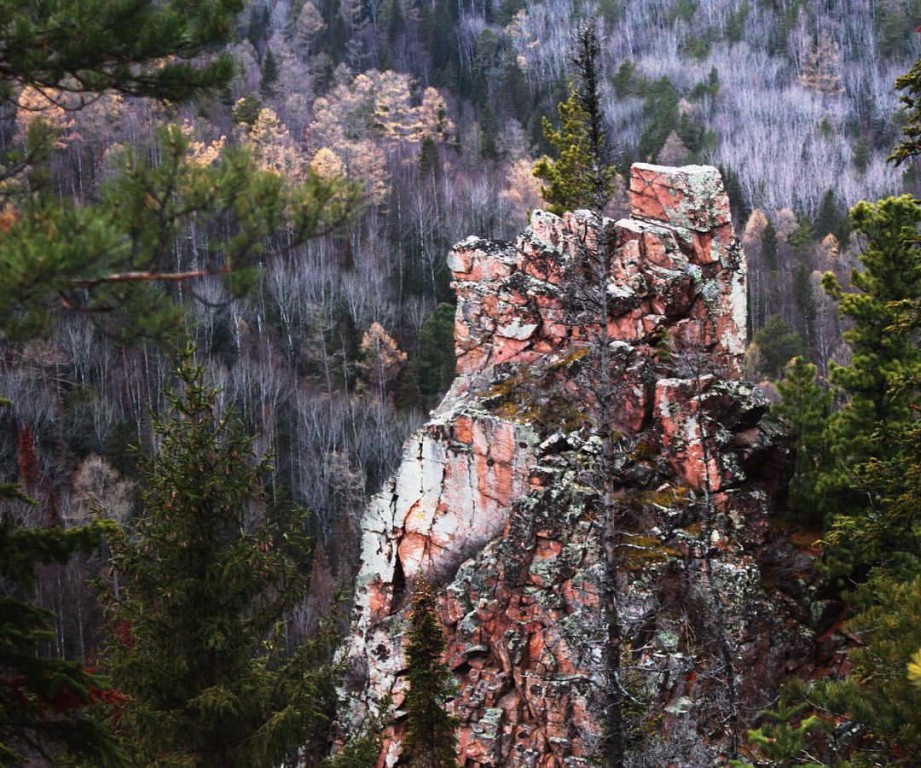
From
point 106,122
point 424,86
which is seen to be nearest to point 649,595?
point 106,122

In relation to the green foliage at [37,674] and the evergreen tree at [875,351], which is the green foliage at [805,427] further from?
the green foliage at [37,674]

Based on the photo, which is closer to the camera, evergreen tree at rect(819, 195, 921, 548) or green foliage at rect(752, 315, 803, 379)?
evergreen tree at rect(819, 195, 921, 548)

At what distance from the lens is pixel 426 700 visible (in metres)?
12.3

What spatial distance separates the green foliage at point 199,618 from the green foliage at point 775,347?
41.2 metres

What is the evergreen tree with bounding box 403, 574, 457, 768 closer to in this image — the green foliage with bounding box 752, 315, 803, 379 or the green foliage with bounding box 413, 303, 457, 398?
the green foliage with bounding box 413, 303, 457, 398

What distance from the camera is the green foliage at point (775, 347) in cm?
4875

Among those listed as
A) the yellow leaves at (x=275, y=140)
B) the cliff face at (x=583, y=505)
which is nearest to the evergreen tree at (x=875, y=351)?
the cliff face at (x=583, y=505)

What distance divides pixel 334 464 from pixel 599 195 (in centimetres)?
3829

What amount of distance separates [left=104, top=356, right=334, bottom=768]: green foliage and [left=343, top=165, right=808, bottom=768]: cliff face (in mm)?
5384

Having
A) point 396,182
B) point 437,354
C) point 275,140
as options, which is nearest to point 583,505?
point 437,354

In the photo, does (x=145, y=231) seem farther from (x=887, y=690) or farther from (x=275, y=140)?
(x=275, y=140)

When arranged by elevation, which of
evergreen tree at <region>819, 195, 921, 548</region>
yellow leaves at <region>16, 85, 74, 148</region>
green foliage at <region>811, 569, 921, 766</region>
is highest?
yellow leaves at <region>16, 85, 74, 148</region>

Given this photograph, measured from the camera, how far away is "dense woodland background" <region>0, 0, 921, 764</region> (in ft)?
139

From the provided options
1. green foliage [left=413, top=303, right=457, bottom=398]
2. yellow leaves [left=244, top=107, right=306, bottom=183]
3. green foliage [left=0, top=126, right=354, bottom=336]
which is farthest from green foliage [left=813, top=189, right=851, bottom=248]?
green foliage [left=0, top=126, right=354, bottom=336]
